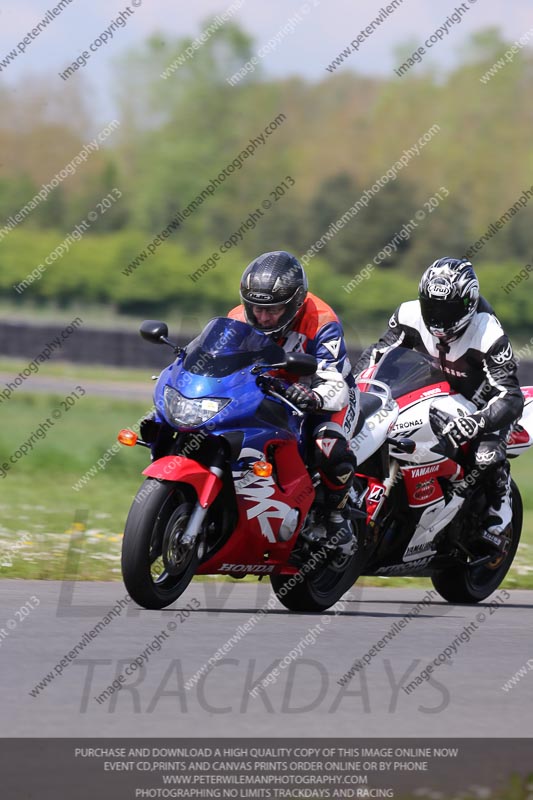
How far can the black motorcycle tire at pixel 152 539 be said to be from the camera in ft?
22.6

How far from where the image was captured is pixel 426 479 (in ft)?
28.2

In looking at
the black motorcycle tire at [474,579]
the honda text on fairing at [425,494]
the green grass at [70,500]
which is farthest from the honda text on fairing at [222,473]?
the green grass at [70,500]

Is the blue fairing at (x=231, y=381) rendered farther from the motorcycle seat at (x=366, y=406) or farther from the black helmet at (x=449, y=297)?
the black helmet at (x=449, y=297)

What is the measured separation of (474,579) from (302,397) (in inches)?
87.5

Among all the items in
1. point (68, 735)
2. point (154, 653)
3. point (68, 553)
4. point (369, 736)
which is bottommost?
point (68, 553)

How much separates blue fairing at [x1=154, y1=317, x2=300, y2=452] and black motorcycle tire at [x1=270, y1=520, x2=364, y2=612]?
2.72 feet

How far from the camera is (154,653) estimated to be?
625 centimetres

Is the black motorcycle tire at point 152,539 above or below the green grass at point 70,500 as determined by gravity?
above

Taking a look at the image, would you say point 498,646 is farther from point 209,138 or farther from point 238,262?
point 209,138

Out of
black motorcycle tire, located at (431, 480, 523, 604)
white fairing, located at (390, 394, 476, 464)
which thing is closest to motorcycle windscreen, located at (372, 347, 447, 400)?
white fairing, located at (390, 394, 476, 464)

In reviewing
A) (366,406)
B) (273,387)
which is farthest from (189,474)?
(366,406)

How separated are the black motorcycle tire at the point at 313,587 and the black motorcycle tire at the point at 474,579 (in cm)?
97

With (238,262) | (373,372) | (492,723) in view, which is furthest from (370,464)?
(238,262)

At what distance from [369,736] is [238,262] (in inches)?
1941
